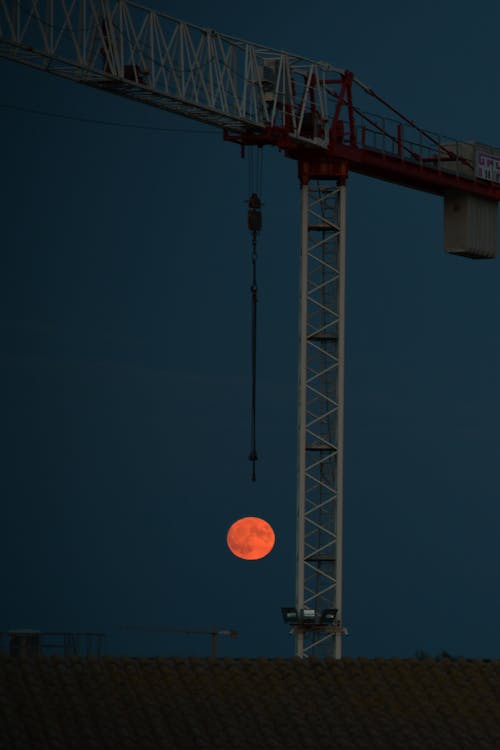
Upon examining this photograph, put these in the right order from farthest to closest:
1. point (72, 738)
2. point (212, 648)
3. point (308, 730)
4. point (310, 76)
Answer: point (310, 76)
point (212, 648)
point (308, 730)
point (72, 738)

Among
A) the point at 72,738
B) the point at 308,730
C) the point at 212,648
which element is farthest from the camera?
the point at 212,648

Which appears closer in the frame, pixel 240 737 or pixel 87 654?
pixel 240 737

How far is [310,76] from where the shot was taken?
68.8 metres

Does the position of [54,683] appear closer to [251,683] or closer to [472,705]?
[251,683]

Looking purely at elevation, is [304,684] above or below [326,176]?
below

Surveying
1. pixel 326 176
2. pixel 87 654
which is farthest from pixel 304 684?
pixel 326 176

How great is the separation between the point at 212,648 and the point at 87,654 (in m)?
4.17

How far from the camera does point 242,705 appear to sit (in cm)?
5428

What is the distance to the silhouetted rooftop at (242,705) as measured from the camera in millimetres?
50594

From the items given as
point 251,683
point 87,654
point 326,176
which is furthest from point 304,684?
point 326,176

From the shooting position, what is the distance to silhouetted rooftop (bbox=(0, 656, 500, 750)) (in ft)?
166

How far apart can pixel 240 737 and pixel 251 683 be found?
3.52 metres

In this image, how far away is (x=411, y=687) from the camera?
59.6 m

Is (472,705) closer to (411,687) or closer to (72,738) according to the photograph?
(411,687)
